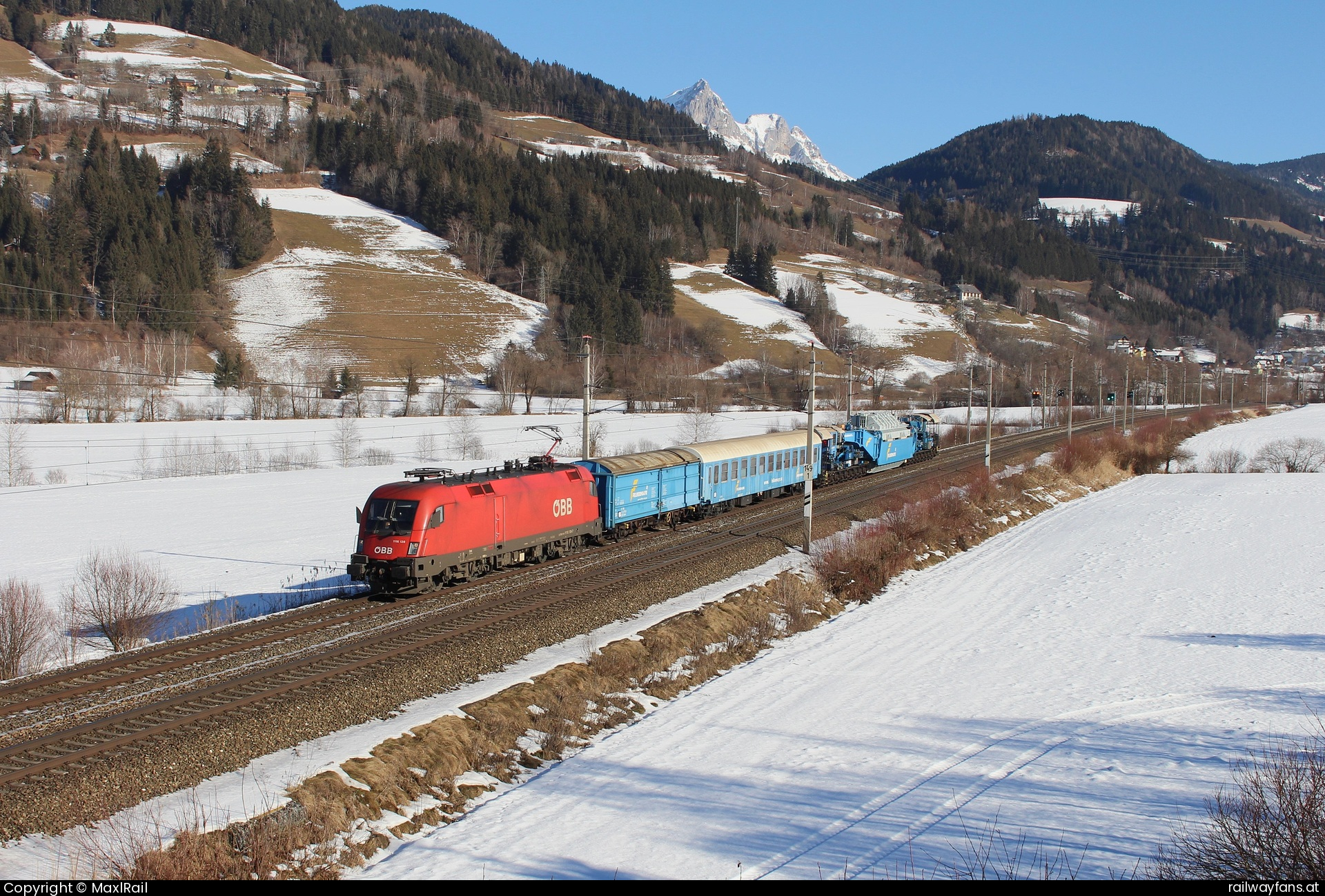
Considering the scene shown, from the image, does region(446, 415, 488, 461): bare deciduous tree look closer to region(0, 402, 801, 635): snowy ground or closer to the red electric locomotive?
region(0, 402, 801, 635): snowy ground

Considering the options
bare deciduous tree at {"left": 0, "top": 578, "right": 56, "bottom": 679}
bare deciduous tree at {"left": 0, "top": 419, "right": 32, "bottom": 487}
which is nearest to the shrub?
bare deciduous tree at {"left": 0, "top": 578, "right": 56, "bottom": 679}

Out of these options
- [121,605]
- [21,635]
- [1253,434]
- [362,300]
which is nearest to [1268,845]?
[21,635]

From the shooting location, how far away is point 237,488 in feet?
171

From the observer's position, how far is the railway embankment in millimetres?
10727

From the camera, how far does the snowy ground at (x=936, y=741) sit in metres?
11.6

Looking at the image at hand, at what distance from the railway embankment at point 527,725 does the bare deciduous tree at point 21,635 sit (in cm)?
992

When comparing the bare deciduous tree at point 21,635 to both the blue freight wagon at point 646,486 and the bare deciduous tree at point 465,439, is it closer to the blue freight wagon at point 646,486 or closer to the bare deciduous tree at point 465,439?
the blue freight wagon at point 646,486

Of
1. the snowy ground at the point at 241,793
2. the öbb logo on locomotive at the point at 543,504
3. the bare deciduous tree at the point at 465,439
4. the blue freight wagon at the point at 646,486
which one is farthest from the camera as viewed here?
the bare deciduous tree at the point at 465,439

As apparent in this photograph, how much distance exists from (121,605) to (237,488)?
107ft

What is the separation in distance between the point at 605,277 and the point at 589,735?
129504 millimetres

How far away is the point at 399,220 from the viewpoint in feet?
501

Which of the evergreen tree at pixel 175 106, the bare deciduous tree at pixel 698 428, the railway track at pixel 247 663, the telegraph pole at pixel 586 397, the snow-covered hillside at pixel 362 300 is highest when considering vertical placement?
the evergreen tree at pixel 175 106

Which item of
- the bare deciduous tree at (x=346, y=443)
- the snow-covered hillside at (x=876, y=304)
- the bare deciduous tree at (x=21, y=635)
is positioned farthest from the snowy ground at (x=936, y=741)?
the snow-covered hillside at (x=876, y=304)

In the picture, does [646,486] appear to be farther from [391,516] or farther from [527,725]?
[527,725]
